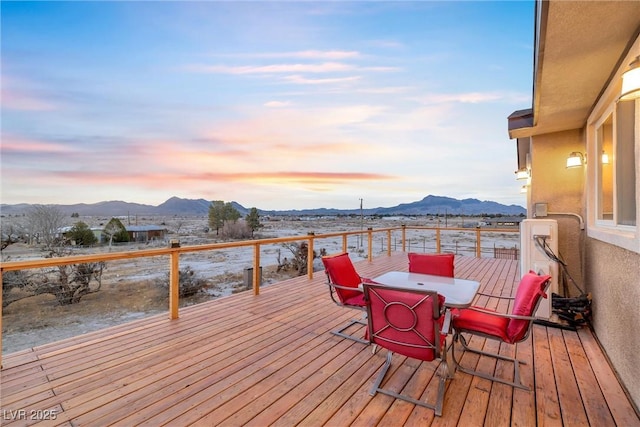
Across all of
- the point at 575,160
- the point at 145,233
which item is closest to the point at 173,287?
the point at 575,160

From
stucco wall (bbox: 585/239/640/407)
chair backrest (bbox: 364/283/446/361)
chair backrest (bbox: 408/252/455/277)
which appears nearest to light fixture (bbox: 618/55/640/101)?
stucco wall (bbox: 585/239/640/407)

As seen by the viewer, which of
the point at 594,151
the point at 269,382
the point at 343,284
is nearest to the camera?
the point at 269,382

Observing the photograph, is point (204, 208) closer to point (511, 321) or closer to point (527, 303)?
point (511, 321)

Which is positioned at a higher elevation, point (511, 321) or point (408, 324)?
point (408, 324)

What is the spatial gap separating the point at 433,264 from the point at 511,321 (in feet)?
4.21

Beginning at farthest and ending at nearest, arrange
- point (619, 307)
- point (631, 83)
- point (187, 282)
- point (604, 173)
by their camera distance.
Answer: point (187, 282), point (604, 173), point (619, 307), point (631, 83)

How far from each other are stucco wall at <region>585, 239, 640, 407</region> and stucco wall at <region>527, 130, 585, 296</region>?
31.2 inches

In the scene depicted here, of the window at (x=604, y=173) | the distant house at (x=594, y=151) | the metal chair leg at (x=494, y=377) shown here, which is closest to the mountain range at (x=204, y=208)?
the metal chair leg at (x=494, y=377)

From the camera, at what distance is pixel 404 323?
6.23 ft

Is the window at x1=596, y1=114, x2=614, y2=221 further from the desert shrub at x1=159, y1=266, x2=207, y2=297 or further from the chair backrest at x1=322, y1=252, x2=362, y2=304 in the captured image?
the desert shrub at x1=159, y1=266, x2=207, y2=297

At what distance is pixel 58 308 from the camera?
7.60m

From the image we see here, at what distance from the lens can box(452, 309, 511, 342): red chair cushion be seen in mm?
2165

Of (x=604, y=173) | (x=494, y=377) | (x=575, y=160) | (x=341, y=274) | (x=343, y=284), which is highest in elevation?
(x=575, y=160)

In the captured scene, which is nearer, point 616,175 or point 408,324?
point 408,324
